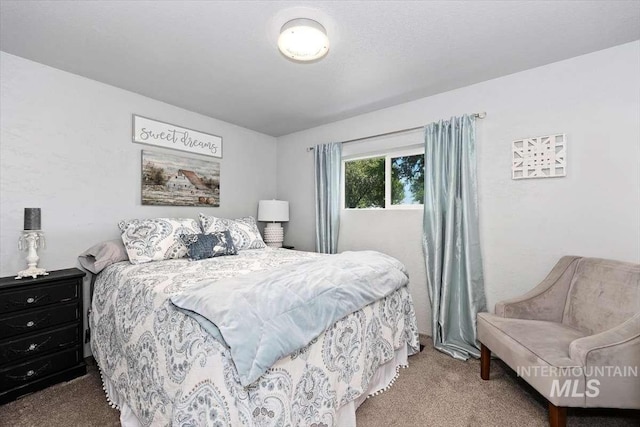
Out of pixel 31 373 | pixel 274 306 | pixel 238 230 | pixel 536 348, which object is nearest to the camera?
pixel 274 306

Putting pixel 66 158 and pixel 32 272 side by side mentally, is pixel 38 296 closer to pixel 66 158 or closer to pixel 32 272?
pixel 32 272

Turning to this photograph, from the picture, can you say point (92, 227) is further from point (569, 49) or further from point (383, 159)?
point (569, 49)

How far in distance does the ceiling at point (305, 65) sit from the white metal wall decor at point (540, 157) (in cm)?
60

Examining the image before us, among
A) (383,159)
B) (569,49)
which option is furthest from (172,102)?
(569,49)

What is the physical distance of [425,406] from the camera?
1.73 metres

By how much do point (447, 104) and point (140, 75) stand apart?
2.75m

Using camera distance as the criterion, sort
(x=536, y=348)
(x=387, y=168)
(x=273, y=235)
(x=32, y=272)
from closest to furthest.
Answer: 1. (x=536, y=348)
2. (x=32, y=272)
3. (x=387, y=168)
4. (x=273, y=235)

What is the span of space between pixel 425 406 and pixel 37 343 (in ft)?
8.46

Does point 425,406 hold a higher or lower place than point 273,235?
lower

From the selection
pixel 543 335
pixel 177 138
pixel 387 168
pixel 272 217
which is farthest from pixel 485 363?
→ pixel 177 138

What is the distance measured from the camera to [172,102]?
2922 millimetres

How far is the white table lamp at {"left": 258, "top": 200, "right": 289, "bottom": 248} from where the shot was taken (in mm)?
3619

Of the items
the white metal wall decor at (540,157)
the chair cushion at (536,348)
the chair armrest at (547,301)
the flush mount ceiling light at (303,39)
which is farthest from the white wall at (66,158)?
the white metal wall decor at (540,157)

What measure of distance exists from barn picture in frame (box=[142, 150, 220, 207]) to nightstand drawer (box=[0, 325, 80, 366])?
1226 millimetres
